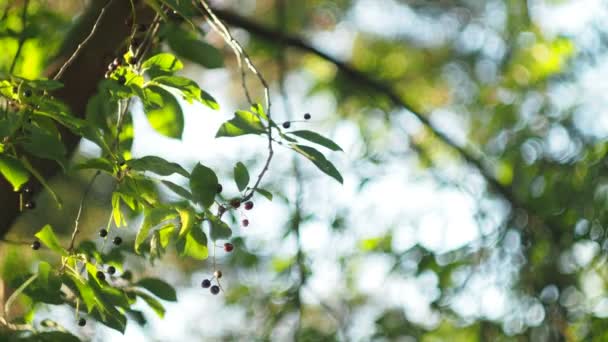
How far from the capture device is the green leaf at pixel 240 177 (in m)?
1.05

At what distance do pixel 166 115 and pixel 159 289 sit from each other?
27 cm

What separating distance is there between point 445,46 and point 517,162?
1294 mm

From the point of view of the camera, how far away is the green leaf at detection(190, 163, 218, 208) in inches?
39.4

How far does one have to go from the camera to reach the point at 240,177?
3.47 feet

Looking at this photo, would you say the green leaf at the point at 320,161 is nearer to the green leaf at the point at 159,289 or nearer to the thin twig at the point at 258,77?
the thin twig at the point at 258,77

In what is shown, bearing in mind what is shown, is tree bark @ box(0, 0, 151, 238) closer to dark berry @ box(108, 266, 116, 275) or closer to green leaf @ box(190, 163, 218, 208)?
dark berry @ box(108, 266, 116, 275)

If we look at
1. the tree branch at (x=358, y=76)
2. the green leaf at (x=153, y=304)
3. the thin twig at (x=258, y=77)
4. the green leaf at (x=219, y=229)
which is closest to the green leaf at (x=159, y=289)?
the green leaf at (x=153, y=304)

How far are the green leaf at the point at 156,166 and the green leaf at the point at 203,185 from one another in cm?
3

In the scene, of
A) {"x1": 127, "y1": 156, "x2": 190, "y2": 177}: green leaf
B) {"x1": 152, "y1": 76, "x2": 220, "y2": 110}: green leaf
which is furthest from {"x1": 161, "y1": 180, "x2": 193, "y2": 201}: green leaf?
{"x1": 152, "y1": 76, "x2": 220, "y2": 110}: green leaf

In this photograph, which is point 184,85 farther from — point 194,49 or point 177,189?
point 194,49

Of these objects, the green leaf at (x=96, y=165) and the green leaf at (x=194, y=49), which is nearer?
the green leaf at (x=96, y=165)

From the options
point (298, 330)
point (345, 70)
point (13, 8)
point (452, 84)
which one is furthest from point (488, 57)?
point (13, 8)

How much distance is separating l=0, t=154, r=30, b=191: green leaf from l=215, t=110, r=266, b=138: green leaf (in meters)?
0.25

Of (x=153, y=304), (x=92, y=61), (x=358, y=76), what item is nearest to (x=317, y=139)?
(x=153, y=304)
